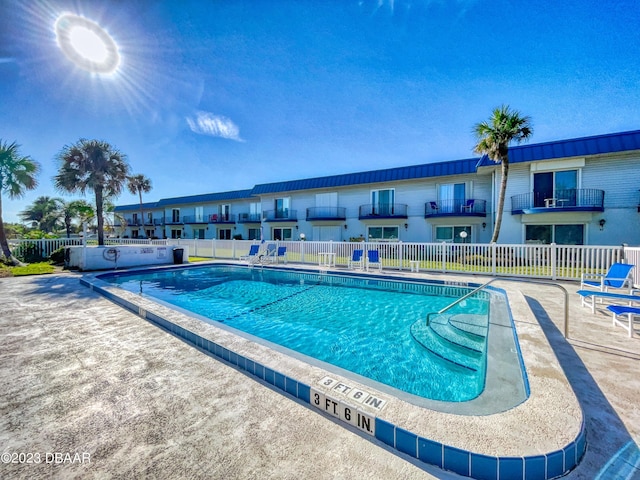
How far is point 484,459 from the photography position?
1.55 meters

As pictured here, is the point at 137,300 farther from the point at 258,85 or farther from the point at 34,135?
the point at 34,135

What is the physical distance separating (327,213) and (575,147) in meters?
14.9

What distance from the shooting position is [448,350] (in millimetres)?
3932

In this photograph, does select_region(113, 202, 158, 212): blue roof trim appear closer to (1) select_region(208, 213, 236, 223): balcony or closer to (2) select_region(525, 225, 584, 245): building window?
(1) select_region(208, 213, 236, 223): balcony

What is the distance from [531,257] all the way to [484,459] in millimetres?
9911

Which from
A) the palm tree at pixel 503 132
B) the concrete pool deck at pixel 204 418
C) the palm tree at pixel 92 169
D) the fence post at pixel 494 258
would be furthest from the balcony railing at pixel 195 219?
the concrete pool deck at pixel 204 418

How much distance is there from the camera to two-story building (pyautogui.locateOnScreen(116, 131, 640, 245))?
13094 millimetres

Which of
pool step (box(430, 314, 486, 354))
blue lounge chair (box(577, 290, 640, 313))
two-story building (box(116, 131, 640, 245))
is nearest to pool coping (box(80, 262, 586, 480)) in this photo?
pool step (box(430, 314, 486, 354))

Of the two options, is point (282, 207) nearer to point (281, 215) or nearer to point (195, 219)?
point (281, 215)

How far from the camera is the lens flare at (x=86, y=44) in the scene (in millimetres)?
7727

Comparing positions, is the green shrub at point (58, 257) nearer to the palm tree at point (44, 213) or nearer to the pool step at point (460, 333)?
the pool step at point (460, 333)

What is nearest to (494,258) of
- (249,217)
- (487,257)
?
(487,257)

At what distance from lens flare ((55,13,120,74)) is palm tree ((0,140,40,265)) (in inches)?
267

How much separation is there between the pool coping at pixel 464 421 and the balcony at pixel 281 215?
66.1 feet
